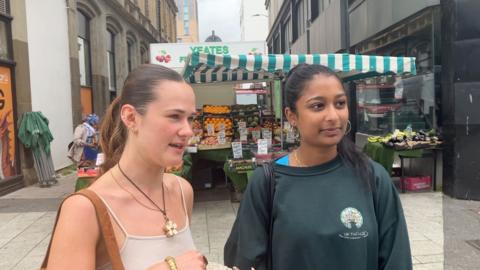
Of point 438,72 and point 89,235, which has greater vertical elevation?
point 438,72

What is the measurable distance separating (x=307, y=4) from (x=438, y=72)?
15.8 m

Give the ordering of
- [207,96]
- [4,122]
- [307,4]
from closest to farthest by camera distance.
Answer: [4,122]
[207,96]
[307,4]

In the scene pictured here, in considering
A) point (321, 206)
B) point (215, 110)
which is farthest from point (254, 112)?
point (321, 206)

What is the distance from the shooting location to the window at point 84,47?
16.6 meters

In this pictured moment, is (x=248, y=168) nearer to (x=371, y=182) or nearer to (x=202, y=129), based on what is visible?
(x=202, y=129)

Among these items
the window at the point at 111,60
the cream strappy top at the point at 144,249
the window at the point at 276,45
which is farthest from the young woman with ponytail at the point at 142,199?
the window at the point at 276,45

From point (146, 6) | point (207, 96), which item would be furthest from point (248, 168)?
point (146, 6)

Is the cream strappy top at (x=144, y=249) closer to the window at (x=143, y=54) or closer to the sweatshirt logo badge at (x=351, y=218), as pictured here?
the sweatshirt logo badge at (x=351, y=218)

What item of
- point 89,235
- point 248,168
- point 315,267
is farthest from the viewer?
point 248,168

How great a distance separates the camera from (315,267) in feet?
5.82

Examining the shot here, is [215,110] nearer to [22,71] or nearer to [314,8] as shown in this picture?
[22,71]

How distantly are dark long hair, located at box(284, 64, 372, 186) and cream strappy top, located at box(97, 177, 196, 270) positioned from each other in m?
0.87

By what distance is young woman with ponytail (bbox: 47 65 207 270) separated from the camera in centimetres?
123

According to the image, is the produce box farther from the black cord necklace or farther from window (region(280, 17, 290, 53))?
window (region(280, 17, 290, 53))
